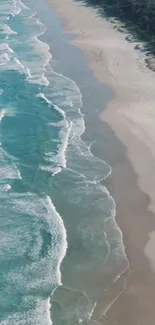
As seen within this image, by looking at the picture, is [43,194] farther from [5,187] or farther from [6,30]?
[6,30]

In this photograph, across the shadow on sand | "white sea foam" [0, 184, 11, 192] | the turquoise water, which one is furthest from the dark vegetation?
"white sea foam" [0, 184, 11, 192]

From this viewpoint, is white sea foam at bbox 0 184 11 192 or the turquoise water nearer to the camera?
the turquoise water

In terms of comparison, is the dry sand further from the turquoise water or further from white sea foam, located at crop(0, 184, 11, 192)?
white sea foam, located at crop(0, 184, 11, 192)

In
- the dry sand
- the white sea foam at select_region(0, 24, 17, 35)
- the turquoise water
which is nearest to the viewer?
the dry sand

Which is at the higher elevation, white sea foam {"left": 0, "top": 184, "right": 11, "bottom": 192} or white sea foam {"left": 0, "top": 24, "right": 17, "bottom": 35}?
white sea foam {"left": 0, "top": 184, "right": 11, "bottom": 192}

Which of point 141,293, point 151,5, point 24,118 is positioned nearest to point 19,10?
point 151,5

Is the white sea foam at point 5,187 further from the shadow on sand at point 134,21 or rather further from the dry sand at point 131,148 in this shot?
the shadow on sand at point 134,21

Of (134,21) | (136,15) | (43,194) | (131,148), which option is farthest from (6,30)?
(43,194)
